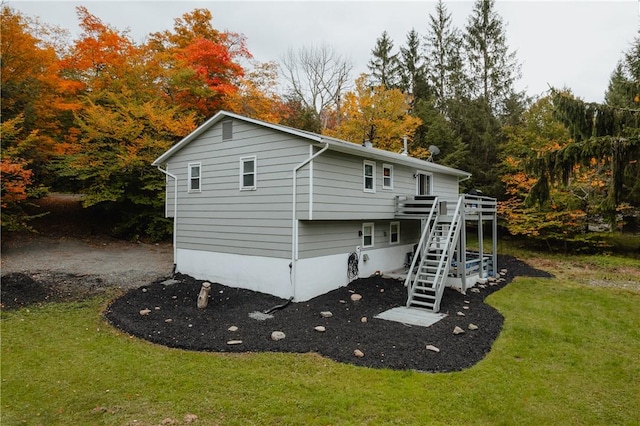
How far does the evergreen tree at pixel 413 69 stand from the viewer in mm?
25641

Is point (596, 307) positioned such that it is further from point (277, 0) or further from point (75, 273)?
point (277, 0)

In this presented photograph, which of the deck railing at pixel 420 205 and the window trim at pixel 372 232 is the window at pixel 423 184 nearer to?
the deck railing at pixel 420 205

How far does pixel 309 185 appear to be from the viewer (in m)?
9.32

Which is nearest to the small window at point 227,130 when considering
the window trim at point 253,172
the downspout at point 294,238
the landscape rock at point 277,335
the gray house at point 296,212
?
the gray house at point 296,212

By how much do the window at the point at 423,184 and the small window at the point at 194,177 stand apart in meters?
7.93

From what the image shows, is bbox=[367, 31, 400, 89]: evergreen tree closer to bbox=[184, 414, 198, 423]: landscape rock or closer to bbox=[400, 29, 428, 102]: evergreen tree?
bbox=[400, 29, 428, 102]: evergreen tree

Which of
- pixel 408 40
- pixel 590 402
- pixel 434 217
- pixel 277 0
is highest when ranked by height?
pixel 408 40

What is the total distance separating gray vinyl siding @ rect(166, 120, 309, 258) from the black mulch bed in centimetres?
149

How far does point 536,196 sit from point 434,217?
2.94m

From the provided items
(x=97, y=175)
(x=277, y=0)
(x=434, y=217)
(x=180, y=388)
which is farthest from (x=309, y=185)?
(x=97, y=175)

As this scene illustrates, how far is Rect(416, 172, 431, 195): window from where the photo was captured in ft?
46.9

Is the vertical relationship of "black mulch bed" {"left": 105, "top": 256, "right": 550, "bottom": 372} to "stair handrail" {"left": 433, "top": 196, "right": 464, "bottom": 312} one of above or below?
below

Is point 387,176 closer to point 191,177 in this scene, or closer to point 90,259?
point 191,177

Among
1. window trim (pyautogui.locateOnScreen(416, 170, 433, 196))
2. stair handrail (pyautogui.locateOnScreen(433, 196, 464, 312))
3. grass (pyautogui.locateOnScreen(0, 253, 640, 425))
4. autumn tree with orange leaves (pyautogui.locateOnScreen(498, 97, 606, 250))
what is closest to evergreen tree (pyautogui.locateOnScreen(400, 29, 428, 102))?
autumn tree with orange leaves (pyautogui.locateOnScreen(498, 97, 606, 250))
